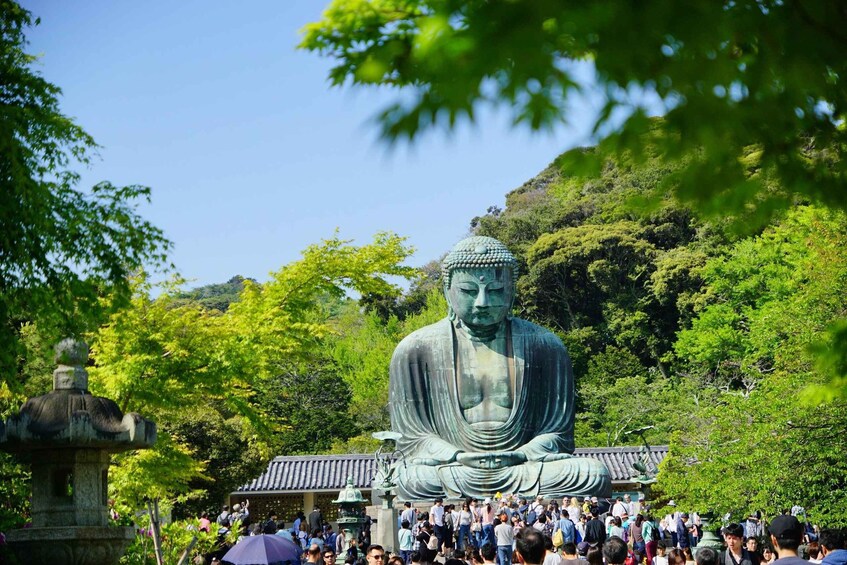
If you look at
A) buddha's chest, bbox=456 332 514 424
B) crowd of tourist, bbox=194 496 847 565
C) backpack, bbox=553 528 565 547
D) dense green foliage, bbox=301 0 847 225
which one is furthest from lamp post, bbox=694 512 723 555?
dense green foliage, bbox=301 0 847 225

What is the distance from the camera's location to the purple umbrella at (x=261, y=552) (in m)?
11.6

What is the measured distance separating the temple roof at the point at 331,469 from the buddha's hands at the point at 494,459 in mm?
11580

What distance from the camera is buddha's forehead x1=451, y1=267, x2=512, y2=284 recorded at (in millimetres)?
21422

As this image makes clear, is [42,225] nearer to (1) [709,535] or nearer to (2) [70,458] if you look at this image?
(2) [70,458]

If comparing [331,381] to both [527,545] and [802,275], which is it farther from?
[527,545]

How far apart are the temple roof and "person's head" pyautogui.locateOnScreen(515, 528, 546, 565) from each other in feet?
84.2

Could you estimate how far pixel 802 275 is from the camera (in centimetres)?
1703

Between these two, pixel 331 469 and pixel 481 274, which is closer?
pixel 481 274

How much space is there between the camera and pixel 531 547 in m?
6.41

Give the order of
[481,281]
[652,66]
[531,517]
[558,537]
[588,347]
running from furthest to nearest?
1. [588,347]
2. [481,281]
3. [531,517]
4. [558,537]
5. [652,66]

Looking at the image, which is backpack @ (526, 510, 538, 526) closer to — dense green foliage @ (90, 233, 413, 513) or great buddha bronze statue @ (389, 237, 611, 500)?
great buddha bronze statue @ (389, 237, 611, 500)

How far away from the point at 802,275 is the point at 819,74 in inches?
560

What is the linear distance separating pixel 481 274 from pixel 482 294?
1.19 ft

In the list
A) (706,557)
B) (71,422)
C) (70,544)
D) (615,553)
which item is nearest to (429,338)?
(71,422)
